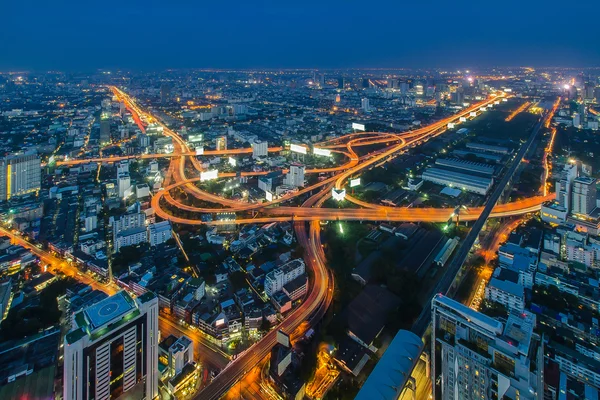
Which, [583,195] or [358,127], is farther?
[358,127]

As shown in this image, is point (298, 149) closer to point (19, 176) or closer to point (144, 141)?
point (144, 141)

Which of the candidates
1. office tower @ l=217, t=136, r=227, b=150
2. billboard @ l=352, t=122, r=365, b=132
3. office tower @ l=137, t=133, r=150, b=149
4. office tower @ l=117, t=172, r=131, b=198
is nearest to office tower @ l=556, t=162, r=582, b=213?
billboard @ l=352, t=122, r=365, b=132

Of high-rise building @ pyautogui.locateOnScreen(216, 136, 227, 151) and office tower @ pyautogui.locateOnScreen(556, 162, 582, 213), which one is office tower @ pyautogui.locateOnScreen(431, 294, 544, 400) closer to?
office tower @ pyautogui.locateOnScreen(556, 162, 582, 213)

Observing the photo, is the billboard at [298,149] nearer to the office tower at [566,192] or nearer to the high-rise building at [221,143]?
the high-rise building at [221,143]

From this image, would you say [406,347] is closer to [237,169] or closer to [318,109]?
[237,169]

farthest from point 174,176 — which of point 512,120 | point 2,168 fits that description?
point 512,120

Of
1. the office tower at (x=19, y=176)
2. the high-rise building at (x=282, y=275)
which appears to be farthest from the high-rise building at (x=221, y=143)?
the high-rise building at (x=282, y=275)

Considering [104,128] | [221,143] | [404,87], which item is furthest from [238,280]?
[404,87]
